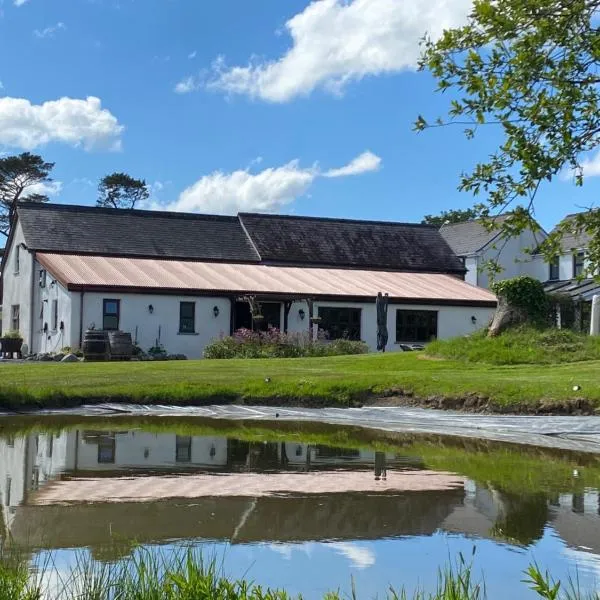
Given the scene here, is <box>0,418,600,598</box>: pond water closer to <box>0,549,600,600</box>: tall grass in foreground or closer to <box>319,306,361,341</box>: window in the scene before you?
<box>0,549,600,600</box>: tall grass in foreground

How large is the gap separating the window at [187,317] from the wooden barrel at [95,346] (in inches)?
168

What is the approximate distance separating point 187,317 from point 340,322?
6144 millimetres

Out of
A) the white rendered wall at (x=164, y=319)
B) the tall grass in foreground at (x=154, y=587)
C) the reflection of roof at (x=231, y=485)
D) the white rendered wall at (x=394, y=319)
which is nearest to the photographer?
the tall grass in foreground at (x=154, y=587)

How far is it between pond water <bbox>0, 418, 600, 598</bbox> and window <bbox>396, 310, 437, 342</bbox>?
22696 mm

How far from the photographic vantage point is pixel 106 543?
21.8 ft

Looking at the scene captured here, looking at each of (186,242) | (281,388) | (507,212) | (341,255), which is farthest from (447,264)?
(507,212)

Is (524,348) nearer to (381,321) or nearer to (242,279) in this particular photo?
(381,321)

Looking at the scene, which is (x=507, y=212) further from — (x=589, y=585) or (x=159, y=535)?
(x=159, y=535)

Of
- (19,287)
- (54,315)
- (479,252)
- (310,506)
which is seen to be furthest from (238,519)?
(479,252)

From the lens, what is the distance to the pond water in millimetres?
6418

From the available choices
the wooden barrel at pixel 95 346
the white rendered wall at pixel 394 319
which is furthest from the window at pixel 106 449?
the white rendered wall at pixel 394 319

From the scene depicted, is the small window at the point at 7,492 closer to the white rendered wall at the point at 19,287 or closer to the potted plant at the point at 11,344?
the potted plant at the point at 11,344

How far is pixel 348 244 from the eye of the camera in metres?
44.8

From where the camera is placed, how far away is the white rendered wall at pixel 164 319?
31.5 m
